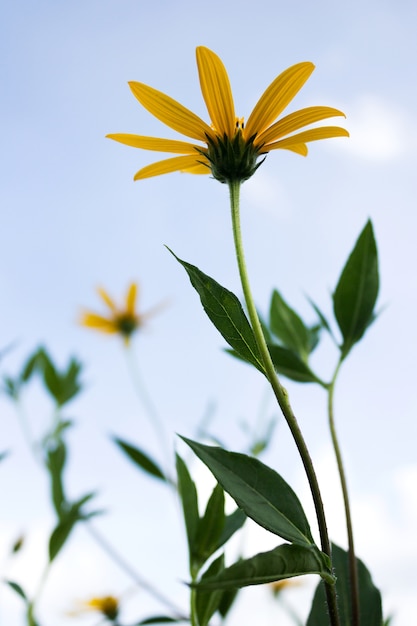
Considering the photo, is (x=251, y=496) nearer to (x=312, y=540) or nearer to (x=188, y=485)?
(x=312, y=540)

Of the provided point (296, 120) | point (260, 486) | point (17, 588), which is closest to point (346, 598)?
point (260, 486)

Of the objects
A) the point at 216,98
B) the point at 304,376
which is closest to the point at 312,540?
the point at 304,376

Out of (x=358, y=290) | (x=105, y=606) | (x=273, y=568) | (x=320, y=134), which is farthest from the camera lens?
(x=105, y=606)

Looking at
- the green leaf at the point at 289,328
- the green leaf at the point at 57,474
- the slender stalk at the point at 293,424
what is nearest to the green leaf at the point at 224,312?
the slender stalk at the point at 293,424

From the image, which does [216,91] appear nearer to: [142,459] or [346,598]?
[346,598]

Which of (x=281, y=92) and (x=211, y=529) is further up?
(x=281, y=92)

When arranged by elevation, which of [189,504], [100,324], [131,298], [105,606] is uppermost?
[131,298]

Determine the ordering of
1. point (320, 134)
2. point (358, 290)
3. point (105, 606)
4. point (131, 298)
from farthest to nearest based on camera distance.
Result: point (131, 298) < point (105, 606) < point (358, 290) < point (320, 134)
